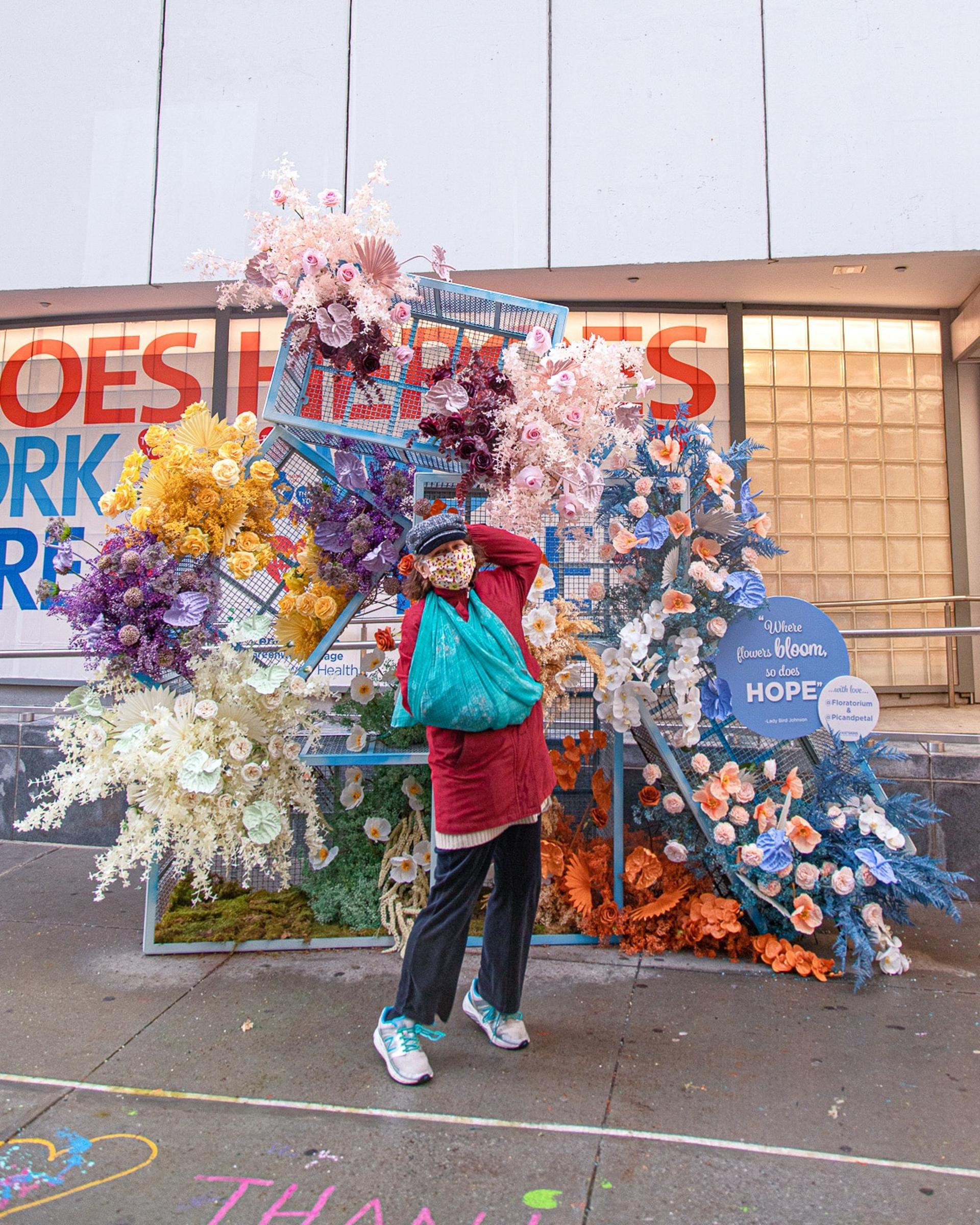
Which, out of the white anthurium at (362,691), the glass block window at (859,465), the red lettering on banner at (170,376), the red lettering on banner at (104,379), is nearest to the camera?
the white anthurium at (362,691)

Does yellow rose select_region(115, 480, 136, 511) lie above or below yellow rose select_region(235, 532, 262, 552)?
above

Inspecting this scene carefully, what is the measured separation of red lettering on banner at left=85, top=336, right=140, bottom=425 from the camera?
7.95m

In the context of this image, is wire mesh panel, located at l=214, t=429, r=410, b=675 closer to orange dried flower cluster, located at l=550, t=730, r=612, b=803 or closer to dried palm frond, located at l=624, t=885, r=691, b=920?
orange dried flower cluster, located at l=550, t=730, r=612, b=803

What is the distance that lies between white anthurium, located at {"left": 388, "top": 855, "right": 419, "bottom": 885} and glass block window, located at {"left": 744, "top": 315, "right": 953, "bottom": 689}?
15.5 ft

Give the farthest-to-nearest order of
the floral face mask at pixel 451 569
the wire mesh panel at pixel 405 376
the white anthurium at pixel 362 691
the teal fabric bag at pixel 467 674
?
the white anthurium at pixel 362 691, the wire mesh panel at pixel 405 376, the floral face mask at pixel 451 569, the teal fabric bag at pixel 467 674

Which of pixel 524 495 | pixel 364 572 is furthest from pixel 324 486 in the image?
pixel 524 495

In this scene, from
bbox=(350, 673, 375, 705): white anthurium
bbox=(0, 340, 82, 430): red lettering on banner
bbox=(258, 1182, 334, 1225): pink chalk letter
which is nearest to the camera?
bbox=(258, 1182, 334, 1225): pink chalk letter

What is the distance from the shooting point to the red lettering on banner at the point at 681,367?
293 inches

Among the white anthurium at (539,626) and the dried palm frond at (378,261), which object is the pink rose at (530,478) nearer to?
the white anthurium at (539,626)

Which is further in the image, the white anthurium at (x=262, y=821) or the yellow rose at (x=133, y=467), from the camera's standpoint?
the yellow rose at (x=133, y=467)

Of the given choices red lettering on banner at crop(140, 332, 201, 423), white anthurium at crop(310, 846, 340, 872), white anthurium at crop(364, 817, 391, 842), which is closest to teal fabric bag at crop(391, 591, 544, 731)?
white anthurium at crop(364, 817, 391, 842)

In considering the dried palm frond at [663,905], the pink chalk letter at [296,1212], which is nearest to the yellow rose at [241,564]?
the dried palm frond at [663,905]

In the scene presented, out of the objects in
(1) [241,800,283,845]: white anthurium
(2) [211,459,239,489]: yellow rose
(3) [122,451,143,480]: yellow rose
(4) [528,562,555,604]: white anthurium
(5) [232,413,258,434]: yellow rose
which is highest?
(5) [232,413,258,434]: yellow rose

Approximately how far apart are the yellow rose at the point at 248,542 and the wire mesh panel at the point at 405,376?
46 centimetres
